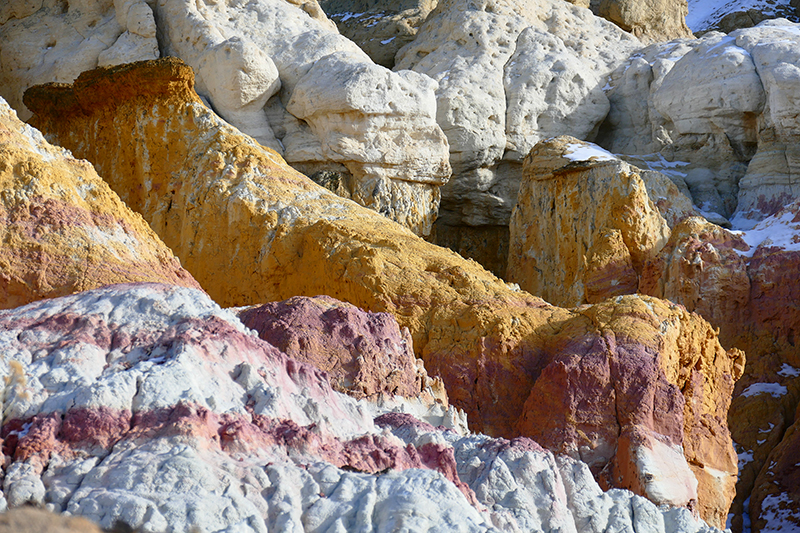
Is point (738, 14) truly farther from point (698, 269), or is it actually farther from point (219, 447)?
point (219, 447)

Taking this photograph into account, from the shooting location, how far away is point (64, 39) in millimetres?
16359

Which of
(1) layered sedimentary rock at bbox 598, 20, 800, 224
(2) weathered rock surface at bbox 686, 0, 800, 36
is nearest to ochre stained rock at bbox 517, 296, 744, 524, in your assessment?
(1) layered sedimentary rock at bbox 598, 20, 800, 224

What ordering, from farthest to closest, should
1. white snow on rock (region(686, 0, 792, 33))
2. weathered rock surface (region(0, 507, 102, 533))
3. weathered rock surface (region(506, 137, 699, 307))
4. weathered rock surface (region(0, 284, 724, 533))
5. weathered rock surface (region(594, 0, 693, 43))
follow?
1. white snow on rock (region(686, 0, 792, 33))
2. weathered rock surface (region(594, 0, 693, 43))
3. weathered rock surface (region(506, 137, 699, 307))
4. weathered rock surface (region(0, 284, 724, 533))
5. weathered rock surface (region(0, 507, 102, 533))

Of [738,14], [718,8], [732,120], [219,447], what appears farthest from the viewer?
[718,8]

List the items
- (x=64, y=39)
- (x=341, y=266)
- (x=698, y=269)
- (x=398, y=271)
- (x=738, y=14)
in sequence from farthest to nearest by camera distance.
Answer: (x=738, y=14)
(x=64, y=39)
(x=698, y=269)
(x=341, y=266)
(x=398, y=271)

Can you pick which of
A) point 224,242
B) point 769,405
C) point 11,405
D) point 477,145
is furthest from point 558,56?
point 11,405

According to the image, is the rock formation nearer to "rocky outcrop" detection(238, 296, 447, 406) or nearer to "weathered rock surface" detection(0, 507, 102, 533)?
"rocky outcrop" detection(238, 296, 447, 406)

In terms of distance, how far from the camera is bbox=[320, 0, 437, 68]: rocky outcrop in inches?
792

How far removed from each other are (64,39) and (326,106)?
4340mm

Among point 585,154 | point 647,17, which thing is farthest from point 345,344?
point 647,17

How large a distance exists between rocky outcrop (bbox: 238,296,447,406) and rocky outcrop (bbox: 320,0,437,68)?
13056 mm

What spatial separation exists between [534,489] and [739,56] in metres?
→ 12.6

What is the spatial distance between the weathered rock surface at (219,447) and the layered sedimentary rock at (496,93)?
11.3 meters

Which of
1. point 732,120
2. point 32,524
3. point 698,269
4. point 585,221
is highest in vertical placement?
A: point 32,524
